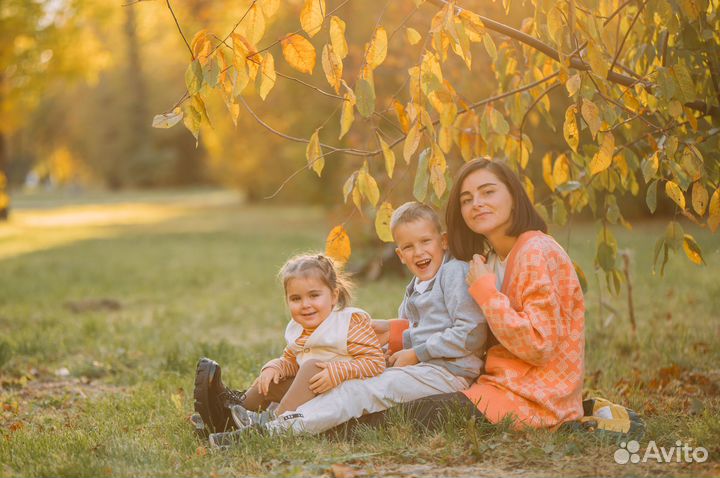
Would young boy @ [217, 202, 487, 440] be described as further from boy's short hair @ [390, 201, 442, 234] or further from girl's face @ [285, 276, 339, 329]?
girl's face @ [285, 276, 339, 329]

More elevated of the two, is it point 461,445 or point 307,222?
point 307,222

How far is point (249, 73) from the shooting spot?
305cm

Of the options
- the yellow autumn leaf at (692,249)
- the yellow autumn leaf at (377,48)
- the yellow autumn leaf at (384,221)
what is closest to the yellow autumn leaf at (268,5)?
the yellow autumn leaf at (377,48)

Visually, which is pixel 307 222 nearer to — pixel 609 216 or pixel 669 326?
pixel 669 326

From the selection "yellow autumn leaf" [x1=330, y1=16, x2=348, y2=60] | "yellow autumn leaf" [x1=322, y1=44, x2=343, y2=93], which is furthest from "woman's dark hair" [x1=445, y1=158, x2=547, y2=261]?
"yellow autumn leaf" [x1=330, y1=16, x2=348, y2=60]

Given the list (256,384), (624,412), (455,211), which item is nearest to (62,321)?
(256,384)

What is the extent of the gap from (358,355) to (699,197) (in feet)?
5.27

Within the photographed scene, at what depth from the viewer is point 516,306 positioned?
3451 millimetres

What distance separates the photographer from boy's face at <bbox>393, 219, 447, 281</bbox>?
3.65 m

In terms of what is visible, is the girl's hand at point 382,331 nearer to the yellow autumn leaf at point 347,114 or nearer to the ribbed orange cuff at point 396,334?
the ribbed orange cuff at point 396,334

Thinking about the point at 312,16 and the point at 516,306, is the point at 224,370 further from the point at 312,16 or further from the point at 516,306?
the point at 312,16

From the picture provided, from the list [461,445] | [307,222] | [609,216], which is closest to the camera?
[461,445]

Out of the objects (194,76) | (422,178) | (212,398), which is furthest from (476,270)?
(194,76)

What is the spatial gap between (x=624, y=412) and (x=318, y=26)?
209cm
